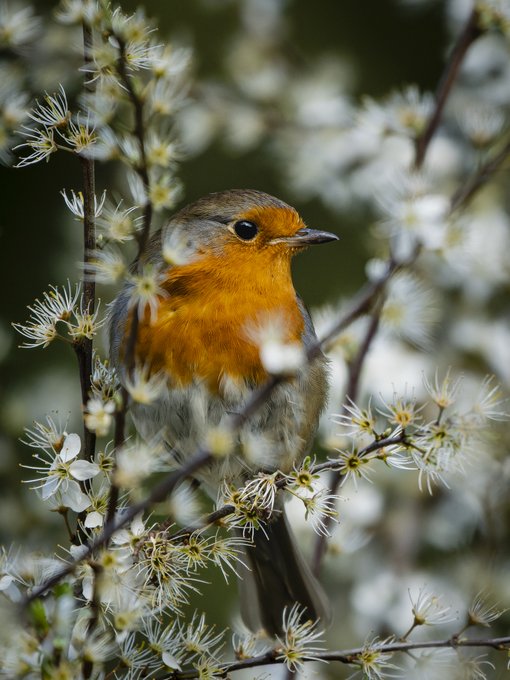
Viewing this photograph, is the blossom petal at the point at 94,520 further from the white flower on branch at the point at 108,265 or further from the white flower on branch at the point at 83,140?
the white flower on branch at the point at 83,140

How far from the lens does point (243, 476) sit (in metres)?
2.81

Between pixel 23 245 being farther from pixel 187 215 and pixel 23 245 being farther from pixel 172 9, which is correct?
pixel 187 215

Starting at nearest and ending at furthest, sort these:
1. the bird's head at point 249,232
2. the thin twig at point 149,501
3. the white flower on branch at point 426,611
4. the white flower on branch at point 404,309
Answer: the thin twig at point 149,501 < the white flower on branch at point 426,611 < the white flower on branch at point 404,309 < the bird's head at point 249,232

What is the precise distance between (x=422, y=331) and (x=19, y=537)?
1.45 m

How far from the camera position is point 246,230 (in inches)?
116

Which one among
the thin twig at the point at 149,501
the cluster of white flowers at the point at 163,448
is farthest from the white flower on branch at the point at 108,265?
the thin twig at the point at 149,501

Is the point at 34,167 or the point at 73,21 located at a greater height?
the point at 73,21

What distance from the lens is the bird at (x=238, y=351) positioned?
8.45 ft

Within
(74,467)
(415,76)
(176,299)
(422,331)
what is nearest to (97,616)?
(74,467)

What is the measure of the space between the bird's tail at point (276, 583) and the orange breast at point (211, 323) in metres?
0.70

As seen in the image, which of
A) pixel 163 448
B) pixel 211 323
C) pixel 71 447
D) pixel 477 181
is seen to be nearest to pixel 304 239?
pixel 211 323

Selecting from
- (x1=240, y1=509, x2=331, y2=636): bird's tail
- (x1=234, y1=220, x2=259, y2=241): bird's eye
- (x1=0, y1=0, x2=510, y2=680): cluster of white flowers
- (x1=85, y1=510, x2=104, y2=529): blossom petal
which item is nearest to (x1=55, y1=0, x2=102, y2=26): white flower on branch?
(x1=0, y1=0, x2=510, y2=680): cluster of white flowers

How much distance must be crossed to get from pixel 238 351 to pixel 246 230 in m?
0.53

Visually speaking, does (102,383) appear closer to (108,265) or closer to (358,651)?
(108,265)
